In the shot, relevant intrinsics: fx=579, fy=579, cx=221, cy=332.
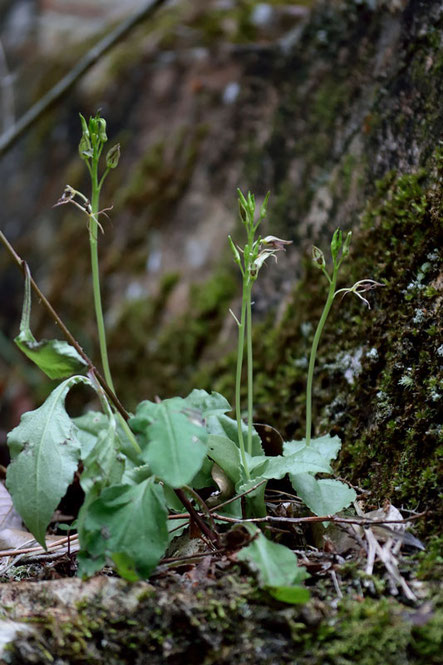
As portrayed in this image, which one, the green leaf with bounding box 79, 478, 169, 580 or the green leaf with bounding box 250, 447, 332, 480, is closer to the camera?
the green leaf with bounding box 79, 478, 169, 580

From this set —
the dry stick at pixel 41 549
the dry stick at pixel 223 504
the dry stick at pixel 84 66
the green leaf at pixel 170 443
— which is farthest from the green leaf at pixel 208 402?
the dry stick at pixel 84 66

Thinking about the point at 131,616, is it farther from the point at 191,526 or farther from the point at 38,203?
the point at 38,203

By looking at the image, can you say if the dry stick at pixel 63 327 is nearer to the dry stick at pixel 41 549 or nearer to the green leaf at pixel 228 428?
the green leaf at pixel 228 428

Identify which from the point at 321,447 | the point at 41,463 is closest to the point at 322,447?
the point at 321,447

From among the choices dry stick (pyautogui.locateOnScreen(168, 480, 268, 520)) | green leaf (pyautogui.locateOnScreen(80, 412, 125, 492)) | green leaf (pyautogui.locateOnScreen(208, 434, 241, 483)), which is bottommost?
dry stick (pyautogui.locateOnScreen(168, 480, 268, 520))

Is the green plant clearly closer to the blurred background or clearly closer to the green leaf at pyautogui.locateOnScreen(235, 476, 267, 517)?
the green leaf at pyautogui.locateOnScreen(235, 476, 267, 517)

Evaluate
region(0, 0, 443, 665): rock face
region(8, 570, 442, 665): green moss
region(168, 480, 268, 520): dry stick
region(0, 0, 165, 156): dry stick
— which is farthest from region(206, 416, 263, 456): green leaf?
region(0, 0, 165, 156): dry stick

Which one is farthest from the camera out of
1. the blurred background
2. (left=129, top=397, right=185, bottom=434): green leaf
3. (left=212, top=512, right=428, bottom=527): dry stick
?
the blurred background

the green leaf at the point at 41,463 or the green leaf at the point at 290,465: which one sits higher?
the green leaf at the point at 41,463
